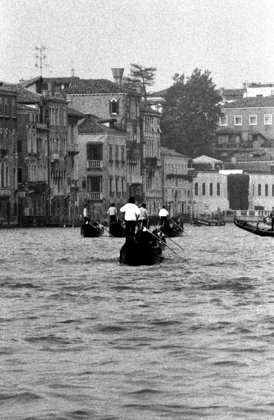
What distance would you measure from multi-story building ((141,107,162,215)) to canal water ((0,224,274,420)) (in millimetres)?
100363

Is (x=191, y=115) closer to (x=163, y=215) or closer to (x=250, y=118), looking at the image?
(x=250, y=118)

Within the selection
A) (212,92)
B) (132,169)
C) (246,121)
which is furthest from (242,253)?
(246,121)

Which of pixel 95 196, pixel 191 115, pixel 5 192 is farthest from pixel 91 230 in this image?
pixel 191 115

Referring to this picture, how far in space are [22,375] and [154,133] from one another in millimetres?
123240

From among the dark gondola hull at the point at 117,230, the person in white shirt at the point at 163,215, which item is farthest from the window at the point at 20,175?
the person in white shirt at the point at 163,215

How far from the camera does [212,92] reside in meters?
163

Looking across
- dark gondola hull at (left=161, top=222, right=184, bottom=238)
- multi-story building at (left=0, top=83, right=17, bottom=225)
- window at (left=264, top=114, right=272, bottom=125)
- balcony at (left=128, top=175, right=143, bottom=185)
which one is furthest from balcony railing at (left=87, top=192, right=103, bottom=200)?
window at (left=264, top=114, right=272, bottom=125)

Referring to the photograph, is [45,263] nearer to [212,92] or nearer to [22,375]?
[22,375]

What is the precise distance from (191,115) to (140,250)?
4734 inches

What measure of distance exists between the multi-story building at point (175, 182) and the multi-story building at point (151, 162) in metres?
1.39

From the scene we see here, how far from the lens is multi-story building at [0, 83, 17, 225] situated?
108500 mm

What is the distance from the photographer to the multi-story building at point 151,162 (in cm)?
13700

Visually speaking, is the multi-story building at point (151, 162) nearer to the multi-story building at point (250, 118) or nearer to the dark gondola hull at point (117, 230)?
the multi-story building at point (250, 118)

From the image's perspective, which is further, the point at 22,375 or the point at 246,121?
the point at 246,121
